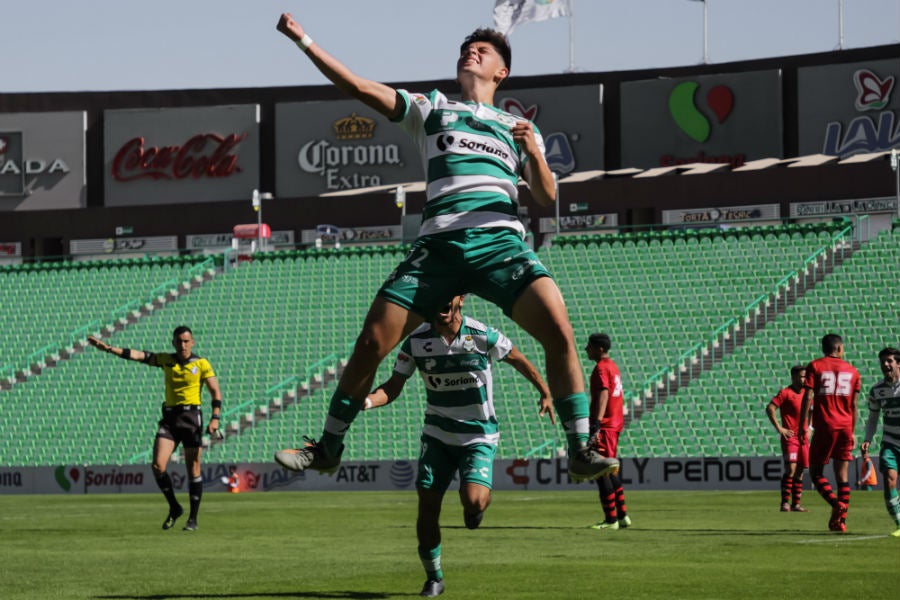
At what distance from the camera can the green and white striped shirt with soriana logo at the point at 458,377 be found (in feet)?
34.4

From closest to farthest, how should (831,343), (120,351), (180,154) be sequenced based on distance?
(831,343), (120,351), (180,154)

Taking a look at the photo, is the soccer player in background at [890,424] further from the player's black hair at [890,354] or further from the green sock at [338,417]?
the green sock at [338,417]

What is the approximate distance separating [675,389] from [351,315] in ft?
36.8

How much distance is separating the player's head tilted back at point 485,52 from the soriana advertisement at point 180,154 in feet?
169

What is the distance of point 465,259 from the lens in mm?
7844

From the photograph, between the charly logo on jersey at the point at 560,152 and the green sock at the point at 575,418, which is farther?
the charly logo on jersey at the point at 560,152

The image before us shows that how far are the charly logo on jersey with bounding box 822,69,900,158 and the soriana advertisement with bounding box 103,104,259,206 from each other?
2305cm

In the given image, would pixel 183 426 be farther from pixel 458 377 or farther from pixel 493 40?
pixel 493 40

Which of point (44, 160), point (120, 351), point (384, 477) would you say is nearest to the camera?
point (120, 351)

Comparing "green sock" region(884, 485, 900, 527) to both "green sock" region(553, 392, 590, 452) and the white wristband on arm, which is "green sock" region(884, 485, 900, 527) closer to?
"green sock" region(553, 392, 590, 452)

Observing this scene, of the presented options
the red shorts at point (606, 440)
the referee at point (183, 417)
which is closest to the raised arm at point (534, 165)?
the red shorts at point (606, 440)

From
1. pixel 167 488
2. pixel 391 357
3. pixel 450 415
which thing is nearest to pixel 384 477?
pixel 391 357

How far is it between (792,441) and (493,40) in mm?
15288

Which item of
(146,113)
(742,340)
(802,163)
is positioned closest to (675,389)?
(742,340)
